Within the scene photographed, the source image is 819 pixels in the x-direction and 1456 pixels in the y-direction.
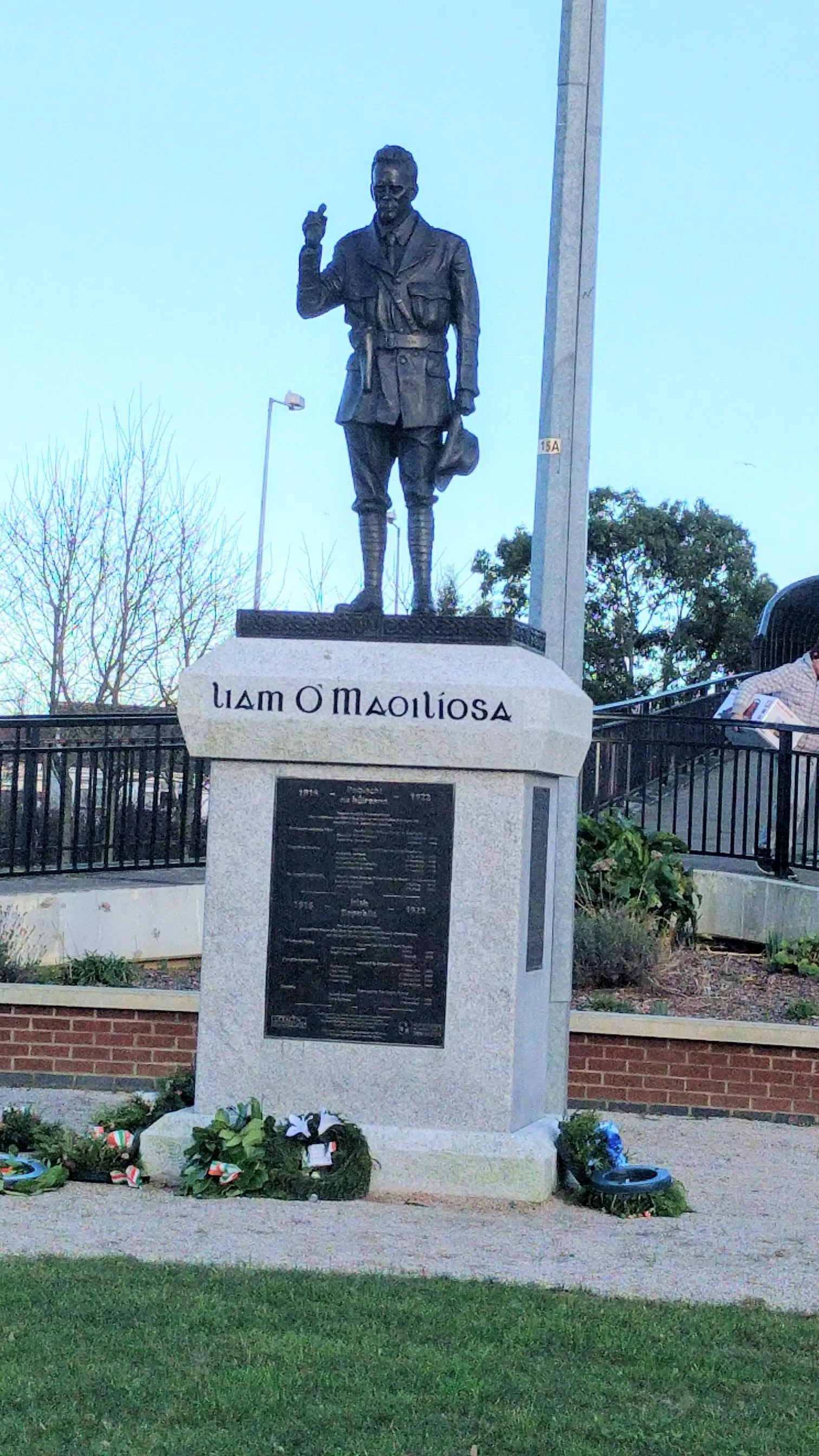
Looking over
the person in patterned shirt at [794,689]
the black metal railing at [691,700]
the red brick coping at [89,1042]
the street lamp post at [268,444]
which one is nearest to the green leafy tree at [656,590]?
the street lamp post at [268,444]

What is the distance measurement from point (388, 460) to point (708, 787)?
677 centimetres

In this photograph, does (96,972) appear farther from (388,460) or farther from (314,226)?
(314,226)

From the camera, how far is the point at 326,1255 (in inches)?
229

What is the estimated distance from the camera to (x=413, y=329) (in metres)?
7.89

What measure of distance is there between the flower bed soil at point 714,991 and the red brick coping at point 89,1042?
2472 mm

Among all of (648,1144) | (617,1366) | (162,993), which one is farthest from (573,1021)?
(617,1366)

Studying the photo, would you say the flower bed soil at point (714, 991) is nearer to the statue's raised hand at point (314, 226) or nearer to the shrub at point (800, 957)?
the shrub at point (800, 957)

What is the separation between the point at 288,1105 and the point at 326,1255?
1.38 meters

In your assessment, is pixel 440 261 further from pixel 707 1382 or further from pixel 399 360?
pixel 707 1382

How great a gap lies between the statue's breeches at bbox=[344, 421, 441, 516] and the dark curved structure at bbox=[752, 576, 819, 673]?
17.2 m

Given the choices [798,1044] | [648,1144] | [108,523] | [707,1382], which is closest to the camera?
[707,1382]

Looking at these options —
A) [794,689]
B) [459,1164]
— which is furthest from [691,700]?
[459,1164]

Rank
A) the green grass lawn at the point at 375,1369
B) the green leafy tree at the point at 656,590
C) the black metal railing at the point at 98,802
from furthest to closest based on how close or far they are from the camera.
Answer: the green leafy tree at the point at 656,590 < the black metal railing at the point at 98,802 < the green grass lawn at the point at 375,1369

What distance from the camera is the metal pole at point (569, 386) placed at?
27.6 feet
